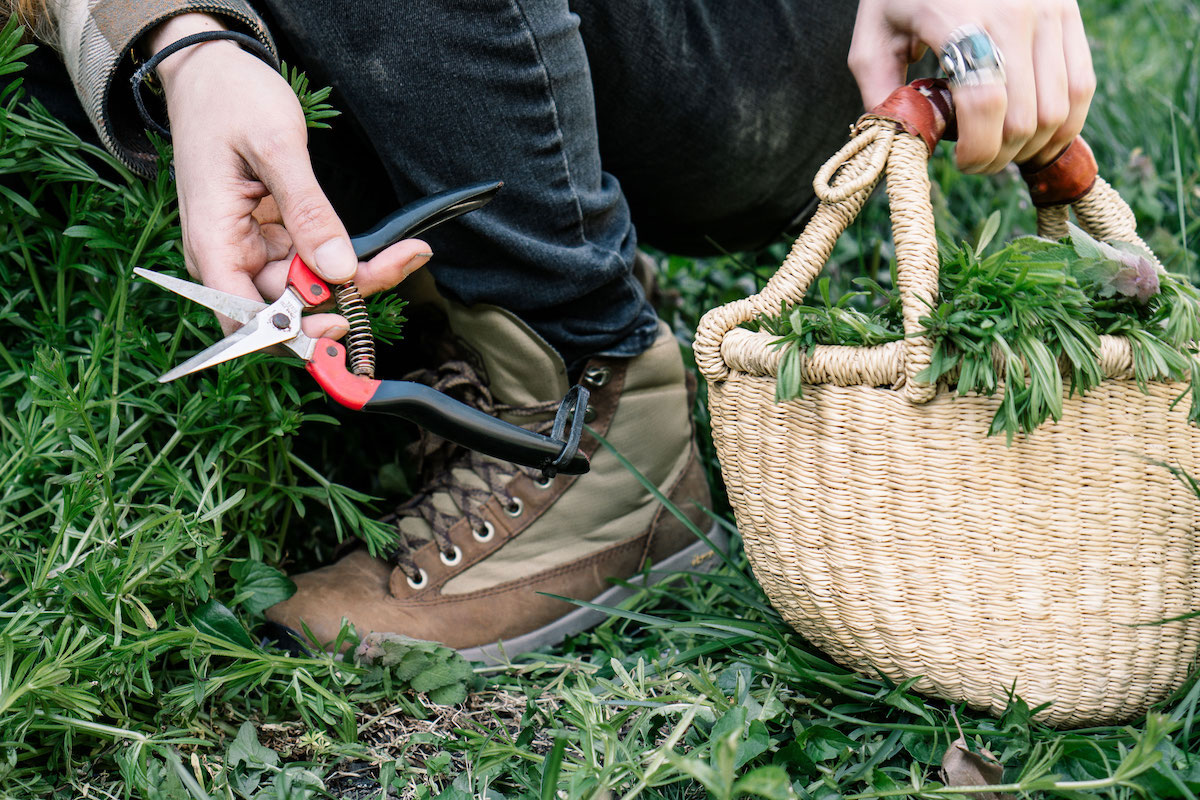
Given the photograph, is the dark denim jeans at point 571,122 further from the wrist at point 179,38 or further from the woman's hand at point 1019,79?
the woman's hand at point 1019,79

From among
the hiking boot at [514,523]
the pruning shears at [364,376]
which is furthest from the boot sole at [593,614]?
the pruning shears at [364,376]

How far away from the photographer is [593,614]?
136 cm

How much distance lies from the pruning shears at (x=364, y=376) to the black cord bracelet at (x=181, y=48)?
23 centimetres

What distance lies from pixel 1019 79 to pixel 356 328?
2.54 ft

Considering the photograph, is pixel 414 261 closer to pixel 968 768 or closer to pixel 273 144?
pixel 273 144

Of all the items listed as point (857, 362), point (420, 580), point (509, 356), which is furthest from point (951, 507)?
point (420, 580)

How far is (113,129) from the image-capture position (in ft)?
3.43

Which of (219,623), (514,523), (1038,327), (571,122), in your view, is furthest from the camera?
(514,523)

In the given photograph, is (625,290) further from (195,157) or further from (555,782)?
(555,782)

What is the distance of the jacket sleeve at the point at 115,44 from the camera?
97cm

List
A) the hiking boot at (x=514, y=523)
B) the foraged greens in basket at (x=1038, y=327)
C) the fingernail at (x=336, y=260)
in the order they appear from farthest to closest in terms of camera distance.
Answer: the hiking boot at (x=514, y=523) < the fingernail at (x=336, y=260) < the foraged greens in basket at (x=1038, y=327)

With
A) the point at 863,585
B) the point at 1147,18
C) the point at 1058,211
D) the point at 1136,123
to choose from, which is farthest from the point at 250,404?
the point at 1147,18

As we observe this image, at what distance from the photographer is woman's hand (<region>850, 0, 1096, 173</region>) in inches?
36.4

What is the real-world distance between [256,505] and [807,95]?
1138 millimetres
